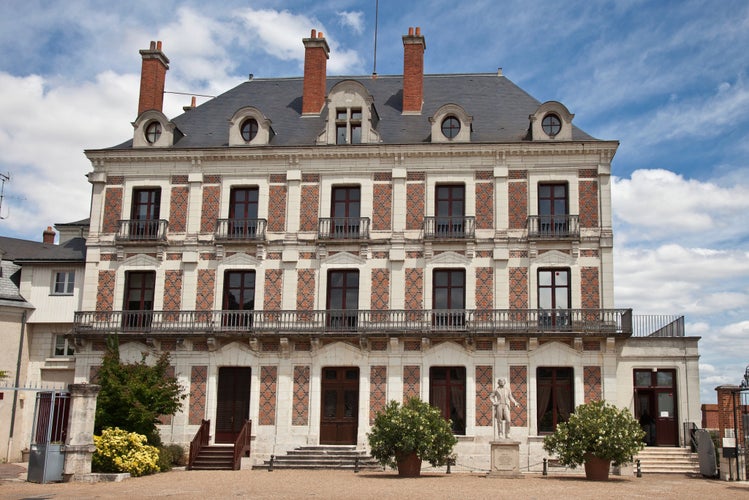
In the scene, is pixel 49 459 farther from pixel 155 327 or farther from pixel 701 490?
pixel 701 490

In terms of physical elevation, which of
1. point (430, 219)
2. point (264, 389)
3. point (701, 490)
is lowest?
point (701, 490)

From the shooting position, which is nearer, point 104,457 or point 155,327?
point 104,457

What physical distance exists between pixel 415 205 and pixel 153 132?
956cm

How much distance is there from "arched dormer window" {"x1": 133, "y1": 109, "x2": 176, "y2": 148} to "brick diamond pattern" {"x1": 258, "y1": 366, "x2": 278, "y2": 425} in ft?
28.3

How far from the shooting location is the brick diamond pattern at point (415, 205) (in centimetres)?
2839

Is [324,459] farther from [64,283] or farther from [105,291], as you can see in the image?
[64,283]

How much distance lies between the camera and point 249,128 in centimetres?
2983

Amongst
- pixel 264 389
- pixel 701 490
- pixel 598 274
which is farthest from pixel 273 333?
pixel 701 490

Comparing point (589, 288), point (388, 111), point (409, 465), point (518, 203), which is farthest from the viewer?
point (388, 111)

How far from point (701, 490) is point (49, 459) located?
48.9 ft

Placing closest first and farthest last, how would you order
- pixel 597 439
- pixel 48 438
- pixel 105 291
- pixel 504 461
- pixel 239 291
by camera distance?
pixel 48 438 < pixel 597 439 < pixel 504 461 < pixel 239 291 < pixel 105 291

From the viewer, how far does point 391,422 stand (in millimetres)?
21578

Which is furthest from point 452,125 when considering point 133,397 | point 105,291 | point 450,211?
point 133,397

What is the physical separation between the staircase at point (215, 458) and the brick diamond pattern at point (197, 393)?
Result: 61.2 inches
